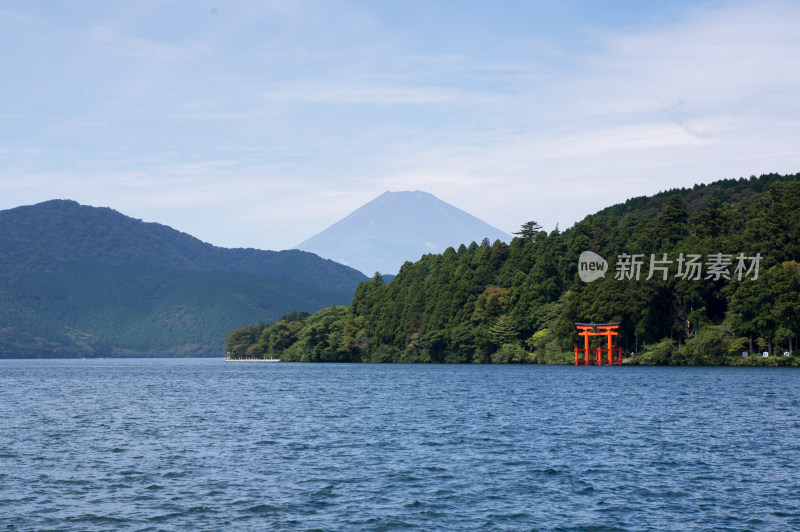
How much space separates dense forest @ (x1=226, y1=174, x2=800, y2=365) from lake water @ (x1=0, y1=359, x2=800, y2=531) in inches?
1627

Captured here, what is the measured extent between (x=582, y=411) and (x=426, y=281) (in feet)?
353

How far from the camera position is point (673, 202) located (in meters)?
118

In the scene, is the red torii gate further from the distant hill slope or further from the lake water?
the distant hill slope

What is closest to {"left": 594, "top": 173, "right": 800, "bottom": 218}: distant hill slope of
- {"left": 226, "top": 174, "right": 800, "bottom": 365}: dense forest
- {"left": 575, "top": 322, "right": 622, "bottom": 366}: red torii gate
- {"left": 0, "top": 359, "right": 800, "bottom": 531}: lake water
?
{"left": 226, "top": 174, "right": 800, "bottom": 365}: dense forest

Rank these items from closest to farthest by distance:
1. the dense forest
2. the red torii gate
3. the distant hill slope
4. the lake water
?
the lake water, the dense forest, the red torii gate, the distant hill slope

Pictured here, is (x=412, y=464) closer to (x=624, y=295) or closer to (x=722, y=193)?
(x=624, y=295)

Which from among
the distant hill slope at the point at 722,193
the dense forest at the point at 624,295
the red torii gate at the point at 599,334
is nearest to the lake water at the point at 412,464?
the dense forest at the point at 624,295

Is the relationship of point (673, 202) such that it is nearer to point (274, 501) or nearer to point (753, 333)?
point (753, 333)

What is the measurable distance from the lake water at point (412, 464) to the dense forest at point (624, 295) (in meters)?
41.3

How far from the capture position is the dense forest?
9844 centimetres

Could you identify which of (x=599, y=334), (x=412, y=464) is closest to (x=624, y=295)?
(x=599, y=334)

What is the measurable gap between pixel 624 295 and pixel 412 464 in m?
83.5

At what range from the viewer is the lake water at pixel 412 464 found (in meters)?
23.5

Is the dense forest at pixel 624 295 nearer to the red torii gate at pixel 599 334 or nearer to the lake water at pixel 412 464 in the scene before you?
the red torii gate at pixel 599 334
